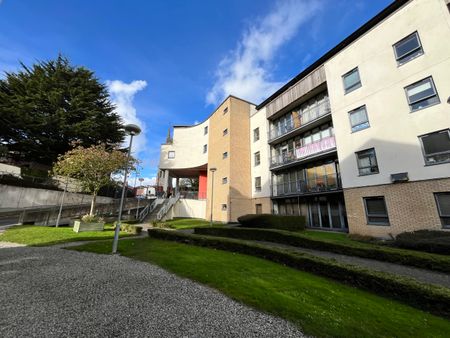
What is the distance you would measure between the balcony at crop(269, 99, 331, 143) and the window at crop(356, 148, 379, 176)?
14.7 ft

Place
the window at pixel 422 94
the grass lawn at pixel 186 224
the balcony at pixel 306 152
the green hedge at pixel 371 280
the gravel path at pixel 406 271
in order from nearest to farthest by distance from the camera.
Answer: the green hedge at pixel 371 280, the gravel path at pixel 406 271, the window at pixel 422 94, the balcony at pixel 306 152, the grass lawn at pixel 186 224

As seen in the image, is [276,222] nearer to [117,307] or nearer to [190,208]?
[117,307]

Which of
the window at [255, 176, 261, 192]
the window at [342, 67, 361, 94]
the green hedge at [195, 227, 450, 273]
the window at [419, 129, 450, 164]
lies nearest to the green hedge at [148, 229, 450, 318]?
the green hedge at [195, 227, 450, 273]

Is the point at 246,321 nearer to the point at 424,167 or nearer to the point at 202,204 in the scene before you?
the point at 424,167

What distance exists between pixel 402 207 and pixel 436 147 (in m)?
3.61

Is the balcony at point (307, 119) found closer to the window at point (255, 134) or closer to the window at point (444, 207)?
the window at point (255, 134)

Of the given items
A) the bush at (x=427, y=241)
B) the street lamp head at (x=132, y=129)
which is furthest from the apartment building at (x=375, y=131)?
the street lamp head at (x=132, y=129)

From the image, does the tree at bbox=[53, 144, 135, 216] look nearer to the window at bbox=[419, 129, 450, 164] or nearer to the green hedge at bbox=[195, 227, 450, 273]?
the green hedge at bbox=[195, 227, 450, 273]

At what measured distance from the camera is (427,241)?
28.2 feet

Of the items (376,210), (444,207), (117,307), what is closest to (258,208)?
(376,210)

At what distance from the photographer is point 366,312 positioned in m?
3.95

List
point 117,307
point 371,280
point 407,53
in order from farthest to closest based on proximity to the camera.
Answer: point 407,53
point 371,280
point 117,307

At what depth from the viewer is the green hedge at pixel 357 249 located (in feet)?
22.8

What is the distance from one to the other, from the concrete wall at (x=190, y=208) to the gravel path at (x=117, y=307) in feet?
74.4
